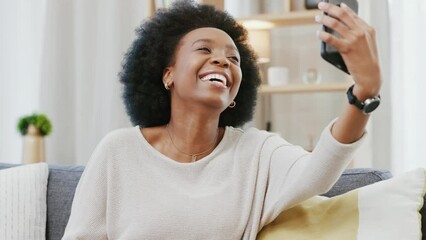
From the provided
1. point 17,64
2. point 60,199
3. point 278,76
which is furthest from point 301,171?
point 17,64

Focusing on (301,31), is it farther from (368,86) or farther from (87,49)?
(368,86)

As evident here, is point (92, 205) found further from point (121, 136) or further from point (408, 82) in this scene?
point (408, 82)

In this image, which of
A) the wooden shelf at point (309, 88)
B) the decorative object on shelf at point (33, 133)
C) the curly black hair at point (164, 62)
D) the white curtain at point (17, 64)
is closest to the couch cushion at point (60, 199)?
the curly black hair at point (164, 62)

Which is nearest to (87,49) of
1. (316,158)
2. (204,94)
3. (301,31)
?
(301,31)

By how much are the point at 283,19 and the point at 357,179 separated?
1301 millimetres

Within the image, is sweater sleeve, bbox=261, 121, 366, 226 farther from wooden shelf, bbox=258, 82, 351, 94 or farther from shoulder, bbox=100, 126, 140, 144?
wooden shelf, bbox=258, 82, 351, 94

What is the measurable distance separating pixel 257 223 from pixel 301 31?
1846 mm

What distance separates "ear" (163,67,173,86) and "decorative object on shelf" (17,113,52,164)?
1329 millimetres

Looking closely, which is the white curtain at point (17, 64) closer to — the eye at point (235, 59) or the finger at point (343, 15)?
the eye at point (235, 59)

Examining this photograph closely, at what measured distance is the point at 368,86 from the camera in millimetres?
1143

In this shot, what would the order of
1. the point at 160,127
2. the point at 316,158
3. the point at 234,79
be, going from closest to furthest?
the point at 316,158, the point at 234,79, the point at 160,127

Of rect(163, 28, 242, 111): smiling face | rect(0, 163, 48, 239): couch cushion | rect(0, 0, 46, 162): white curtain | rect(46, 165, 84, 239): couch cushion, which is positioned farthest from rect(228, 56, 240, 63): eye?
rect(0, 0, 46, 162): white curtain

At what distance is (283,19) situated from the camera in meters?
2.81

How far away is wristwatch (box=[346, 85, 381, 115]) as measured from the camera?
116 cm
